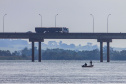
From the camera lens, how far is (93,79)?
169375 millimetres

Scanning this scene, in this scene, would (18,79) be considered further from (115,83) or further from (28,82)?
(115,83)

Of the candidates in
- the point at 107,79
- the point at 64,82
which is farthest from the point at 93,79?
the point at 64,82

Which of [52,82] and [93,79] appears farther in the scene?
[93,79]

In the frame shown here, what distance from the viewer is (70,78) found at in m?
171

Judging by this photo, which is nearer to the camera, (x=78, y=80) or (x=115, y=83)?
(x=115, y=83)

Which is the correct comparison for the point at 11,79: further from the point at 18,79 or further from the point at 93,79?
the point at 93,79

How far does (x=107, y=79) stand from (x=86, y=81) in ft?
26.3

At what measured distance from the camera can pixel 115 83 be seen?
155 metres

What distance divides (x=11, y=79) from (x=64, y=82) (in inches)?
619

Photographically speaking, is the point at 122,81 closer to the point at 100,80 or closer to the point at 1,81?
the point at 100,80

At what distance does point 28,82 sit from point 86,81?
13363 millimetres

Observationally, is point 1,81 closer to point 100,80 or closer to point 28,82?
point 28,82

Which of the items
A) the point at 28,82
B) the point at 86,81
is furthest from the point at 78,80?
the point at 28,82

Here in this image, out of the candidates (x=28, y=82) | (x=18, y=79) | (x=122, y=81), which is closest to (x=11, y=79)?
(x=18, y=79)
